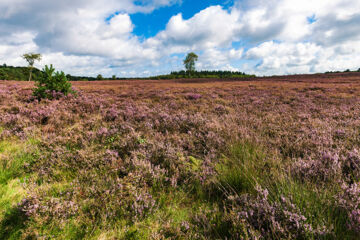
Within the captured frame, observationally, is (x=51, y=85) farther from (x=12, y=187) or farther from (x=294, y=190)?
(x=294, y=190)

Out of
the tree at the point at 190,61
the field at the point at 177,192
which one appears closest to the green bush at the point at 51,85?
the field at the point at 177,192

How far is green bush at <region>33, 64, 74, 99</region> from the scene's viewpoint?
31.2 feet

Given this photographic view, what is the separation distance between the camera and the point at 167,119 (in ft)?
19.9

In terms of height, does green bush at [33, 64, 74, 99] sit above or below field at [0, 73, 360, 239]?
above

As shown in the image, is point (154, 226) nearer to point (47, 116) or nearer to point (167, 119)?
point (167, 119)

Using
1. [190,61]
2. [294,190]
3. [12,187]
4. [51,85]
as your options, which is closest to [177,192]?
[294,190]

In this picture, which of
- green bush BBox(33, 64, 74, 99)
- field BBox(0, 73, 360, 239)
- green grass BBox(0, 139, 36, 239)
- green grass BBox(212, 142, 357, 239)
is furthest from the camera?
green bush BBox(33, 64, 74, 99)

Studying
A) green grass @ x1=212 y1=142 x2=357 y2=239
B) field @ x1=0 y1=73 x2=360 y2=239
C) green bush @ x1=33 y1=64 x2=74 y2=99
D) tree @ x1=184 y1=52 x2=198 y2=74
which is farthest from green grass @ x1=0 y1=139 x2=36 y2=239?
tree @ x1=184 y1=52 x2=198 y2=74

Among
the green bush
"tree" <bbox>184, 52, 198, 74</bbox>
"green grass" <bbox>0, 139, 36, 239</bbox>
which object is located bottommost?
"green grass" <bbox>0, 139, 36, 239</bbox>

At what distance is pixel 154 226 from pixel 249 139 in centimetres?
271

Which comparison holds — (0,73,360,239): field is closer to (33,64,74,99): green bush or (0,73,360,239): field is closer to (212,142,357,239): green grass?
(212,142,357,239): green grass

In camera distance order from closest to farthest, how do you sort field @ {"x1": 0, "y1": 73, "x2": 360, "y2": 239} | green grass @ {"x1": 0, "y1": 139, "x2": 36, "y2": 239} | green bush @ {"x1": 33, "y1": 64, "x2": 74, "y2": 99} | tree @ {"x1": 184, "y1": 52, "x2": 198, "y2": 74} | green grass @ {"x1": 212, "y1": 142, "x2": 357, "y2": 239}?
green grass @ {"x1": 212, "y1": 142, "x2": 357, "y2": 239}
field @ {"x1": 0, "y1": 73, "x2": 360, "y2": 239}
green grass @ {"x1": 0, "y1": 139, "x2": 36, "y2": 239}
green bush @ {"x1": 33, "y1": 64, "x2": 74, "y2": 99}
tree @ {"x1": 184, "y1": 52, "x2": 198, "y2": 74}

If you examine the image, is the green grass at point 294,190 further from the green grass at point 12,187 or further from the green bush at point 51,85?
the green bush at point 51,85

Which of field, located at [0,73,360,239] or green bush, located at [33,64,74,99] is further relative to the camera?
green bush, located at [33,64,74,99]
